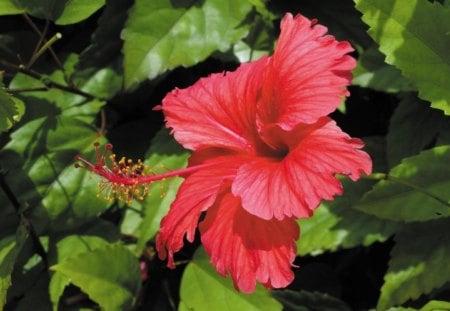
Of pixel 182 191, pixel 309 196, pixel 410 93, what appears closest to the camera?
pixel 309 196

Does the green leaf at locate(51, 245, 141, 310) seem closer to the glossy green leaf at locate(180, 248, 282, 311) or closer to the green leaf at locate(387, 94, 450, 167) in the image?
the glossy green leaf at locate(180, 248, 282, 311)

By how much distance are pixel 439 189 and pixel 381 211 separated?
10cm

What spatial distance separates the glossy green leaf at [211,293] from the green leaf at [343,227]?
119 millimetres

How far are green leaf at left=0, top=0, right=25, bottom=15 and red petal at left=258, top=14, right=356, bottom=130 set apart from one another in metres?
0.55

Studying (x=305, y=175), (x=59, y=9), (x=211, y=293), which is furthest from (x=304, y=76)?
(x=59, y=9)

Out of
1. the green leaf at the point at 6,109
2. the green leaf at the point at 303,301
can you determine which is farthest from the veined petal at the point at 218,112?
the green leaf at the point at 303,301

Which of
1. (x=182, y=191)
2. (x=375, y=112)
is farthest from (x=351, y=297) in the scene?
(x=182, y=191)

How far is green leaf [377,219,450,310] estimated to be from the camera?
116cm

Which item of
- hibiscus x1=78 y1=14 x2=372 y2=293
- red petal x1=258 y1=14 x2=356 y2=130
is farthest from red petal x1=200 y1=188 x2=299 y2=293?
red petal x1=258 y1=14 x2=356 y2=130

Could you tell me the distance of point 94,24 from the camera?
5.46 ft

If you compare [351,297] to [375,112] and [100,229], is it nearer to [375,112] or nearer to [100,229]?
[375,112]

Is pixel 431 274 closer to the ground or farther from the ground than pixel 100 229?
farther from the ground

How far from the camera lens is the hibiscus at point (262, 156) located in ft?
3.20

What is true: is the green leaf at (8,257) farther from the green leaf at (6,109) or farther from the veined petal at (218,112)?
the veined petal at (218,112)
